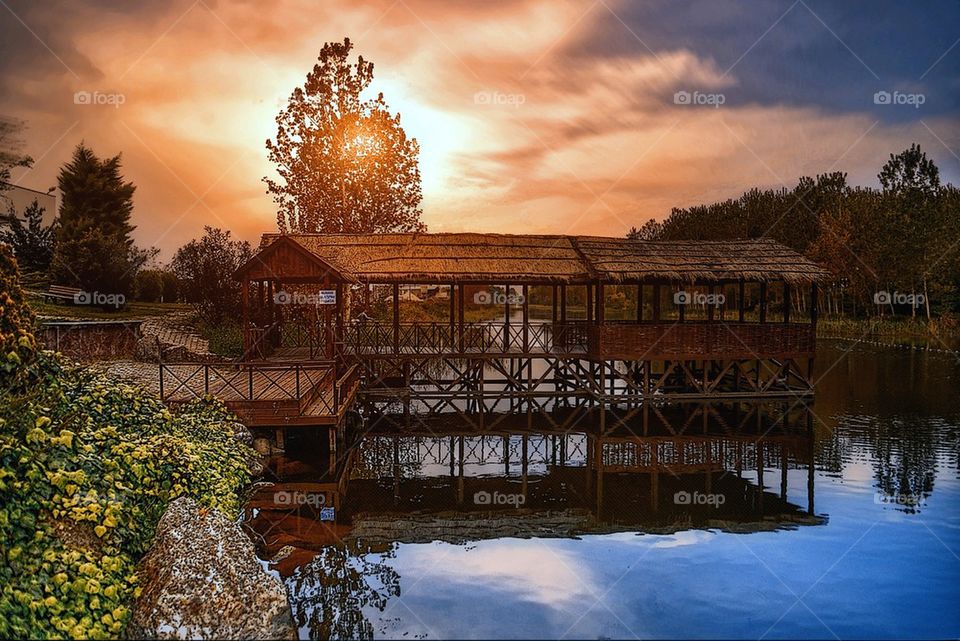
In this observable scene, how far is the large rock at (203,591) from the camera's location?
6254mm

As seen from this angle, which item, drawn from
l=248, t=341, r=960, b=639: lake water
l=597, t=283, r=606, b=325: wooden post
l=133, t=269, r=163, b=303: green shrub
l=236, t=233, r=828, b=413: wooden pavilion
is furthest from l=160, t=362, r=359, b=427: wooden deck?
l=133, t=269, r=163, b=303: green shrub

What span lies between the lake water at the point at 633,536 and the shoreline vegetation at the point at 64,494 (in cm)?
192

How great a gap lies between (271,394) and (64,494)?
279 inches

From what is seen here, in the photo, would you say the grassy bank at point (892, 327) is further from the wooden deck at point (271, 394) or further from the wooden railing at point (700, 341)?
the wooden deck at point (271, 394)

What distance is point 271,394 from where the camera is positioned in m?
13.6

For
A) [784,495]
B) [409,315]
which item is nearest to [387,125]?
[409,315]

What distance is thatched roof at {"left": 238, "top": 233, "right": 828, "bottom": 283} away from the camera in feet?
58.7

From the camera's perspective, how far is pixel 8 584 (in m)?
5.68

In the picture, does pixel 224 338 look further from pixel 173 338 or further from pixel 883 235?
pixel 883 235

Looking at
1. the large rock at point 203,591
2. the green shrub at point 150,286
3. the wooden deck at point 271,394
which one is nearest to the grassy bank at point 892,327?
the wooden deck at point 271,394

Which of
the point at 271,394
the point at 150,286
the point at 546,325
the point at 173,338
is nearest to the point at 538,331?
the point at 546,325

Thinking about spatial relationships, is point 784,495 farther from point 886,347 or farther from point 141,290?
point 141,290

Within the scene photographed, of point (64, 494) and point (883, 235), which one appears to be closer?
point (64, 494)

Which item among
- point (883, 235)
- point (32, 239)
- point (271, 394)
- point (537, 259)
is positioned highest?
point (883, 235)
